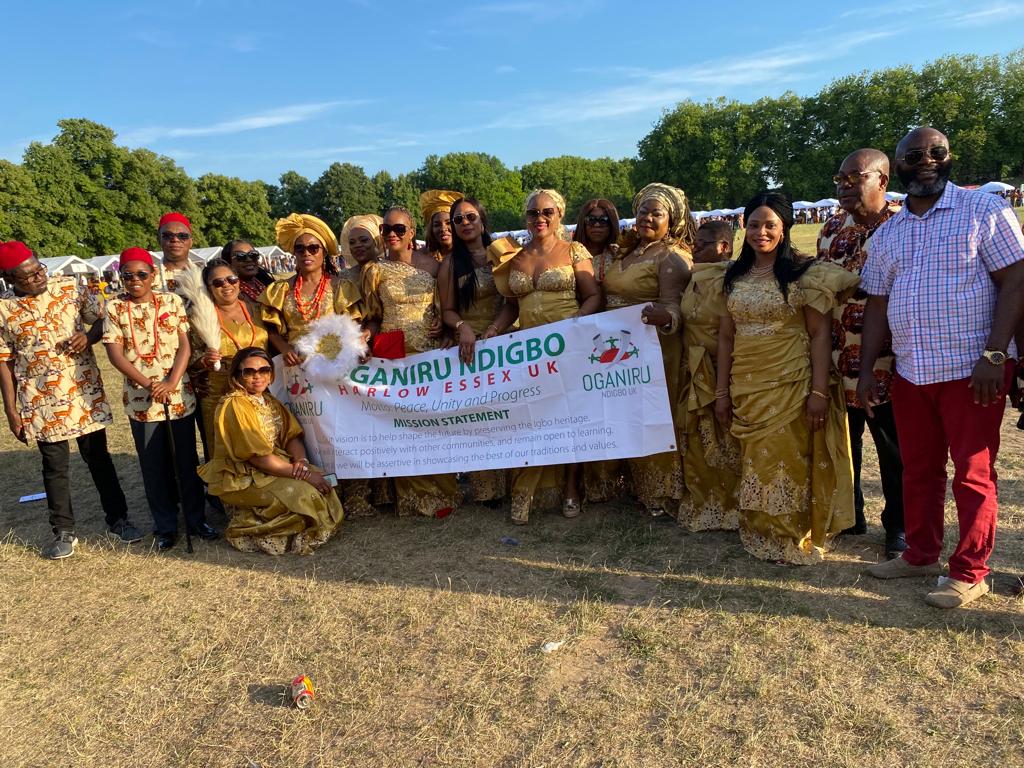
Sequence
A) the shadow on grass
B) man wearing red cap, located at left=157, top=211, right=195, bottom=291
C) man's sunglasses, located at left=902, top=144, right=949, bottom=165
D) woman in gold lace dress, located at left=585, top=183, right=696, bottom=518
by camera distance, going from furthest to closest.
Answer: man wearing red cap, located at left=157, top=211, right=195, bottom=291
woman in gold lace dress, located at left=585, top=183, right=696, bottom=518
the shadow on grass
man's sunglasses, located at left=902, top=144, right=949, bottom=165

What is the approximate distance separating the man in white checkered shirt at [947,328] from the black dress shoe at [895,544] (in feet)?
1.45

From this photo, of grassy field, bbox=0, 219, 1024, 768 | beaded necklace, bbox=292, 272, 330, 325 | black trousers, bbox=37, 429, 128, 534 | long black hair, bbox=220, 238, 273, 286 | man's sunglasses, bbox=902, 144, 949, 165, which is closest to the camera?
grassy field, bbox=0, 219, 1024, 768

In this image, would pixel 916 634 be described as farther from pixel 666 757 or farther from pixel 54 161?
pixel 54 161

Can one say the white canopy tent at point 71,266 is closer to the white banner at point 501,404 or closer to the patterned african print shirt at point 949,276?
the white banner at point 501,404

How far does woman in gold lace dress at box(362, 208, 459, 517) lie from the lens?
16.0 feet

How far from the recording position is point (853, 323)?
12.8 ft

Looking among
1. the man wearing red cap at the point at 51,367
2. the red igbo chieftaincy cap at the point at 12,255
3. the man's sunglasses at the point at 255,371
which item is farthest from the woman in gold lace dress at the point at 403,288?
the red igbo chieftaincy cap at the point at 12,255

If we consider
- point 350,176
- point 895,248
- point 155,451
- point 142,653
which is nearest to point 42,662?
point 142,653

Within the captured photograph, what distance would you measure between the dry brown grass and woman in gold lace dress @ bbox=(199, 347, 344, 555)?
186 millimetres

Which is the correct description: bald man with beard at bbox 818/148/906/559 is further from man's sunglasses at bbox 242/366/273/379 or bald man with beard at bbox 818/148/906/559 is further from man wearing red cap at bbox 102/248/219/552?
man wearing red cap at bbox 102/248/219/552

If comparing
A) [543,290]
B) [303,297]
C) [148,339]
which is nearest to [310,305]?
[303,297]

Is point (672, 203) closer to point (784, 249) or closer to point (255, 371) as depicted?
point (784, 249)

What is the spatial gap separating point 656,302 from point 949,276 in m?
1.74

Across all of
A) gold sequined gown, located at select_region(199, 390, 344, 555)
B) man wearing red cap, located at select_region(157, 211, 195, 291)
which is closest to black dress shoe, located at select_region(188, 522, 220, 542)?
gold sequined gown, located at select_region(199, 390, 344, 555)
